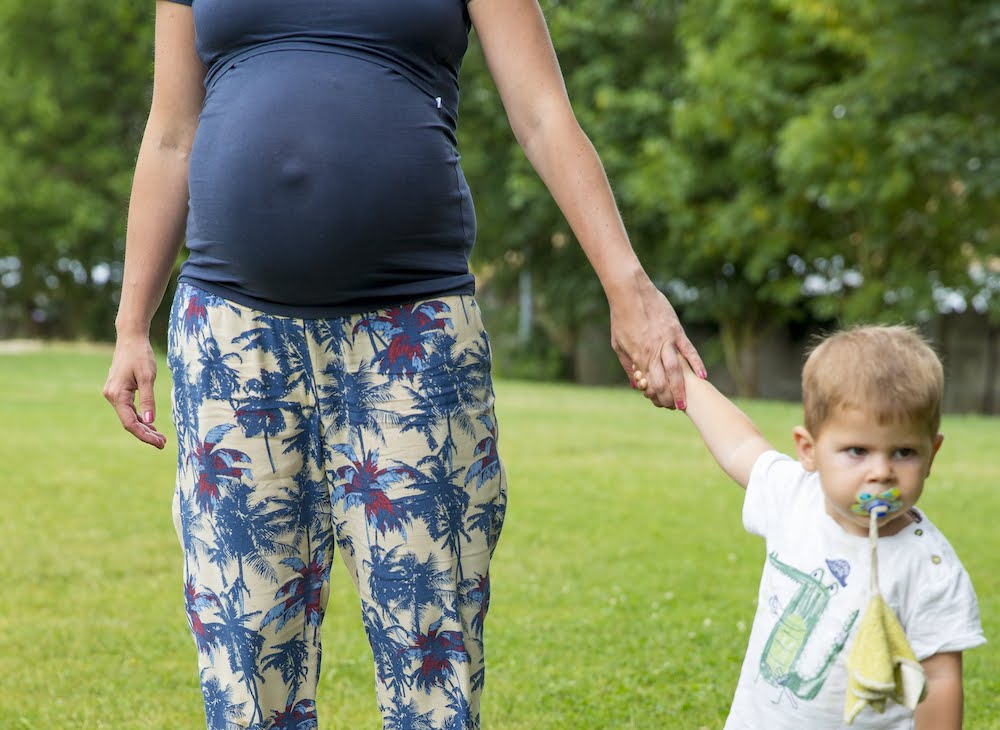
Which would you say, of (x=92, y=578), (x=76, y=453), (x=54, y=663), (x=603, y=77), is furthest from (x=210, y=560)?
(x=603, y=77)

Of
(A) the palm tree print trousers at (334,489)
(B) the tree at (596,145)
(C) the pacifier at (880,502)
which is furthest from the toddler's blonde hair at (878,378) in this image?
(B) the tree at (596,145)

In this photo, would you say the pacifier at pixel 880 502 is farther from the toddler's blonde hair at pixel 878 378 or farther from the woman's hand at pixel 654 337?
the woman's hand at pixel 654 337

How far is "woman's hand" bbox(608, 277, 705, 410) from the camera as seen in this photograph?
94.1 inches

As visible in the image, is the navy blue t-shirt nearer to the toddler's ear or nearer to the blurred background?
the toddler's ear

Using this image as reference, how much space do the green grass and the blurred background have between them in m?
7.41

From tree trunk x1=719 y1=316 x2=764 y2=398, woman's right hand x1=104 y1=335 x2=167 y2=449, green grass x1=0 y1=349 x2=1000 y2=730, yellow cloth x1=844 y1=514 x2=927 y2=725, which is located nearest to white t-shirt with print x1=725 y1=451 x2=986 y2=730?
yellow cloth x1=844 y1=514 x2=927 y2=725

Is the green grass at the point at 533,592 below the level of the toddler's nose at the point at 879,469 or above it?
below

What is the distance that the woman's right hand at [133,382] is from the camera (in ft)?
8.22

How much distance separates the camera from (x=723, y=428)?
244cm

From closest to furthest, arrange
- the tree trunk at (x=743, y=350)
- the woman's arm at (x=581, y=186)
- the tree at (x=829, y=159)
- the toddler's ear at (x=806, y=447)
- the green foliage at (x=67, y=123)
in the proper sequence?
the toddler's ear at (x=806, y=447)
the woman's arm at (x=581, y=186)
the tree at (x=829, y=159)
the tree trunk at (x=743, y=350)
the green foliage at (x=67, y=123)

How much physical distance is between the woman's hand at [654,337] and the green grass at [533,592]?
6.23 ft

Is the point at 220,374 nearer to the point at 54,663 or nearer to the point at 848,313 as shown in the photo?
the point at 54,663

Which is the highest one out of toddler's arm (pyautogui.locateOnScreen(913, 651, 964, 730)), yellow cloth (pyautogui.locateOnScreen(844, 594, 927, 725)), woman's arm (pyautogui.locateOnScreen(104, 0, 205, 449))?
woman's arm (pyautogui.locateOnScreen(104, 0, 205, 449))

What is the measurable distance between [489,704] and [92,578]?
A: 8.29ft
